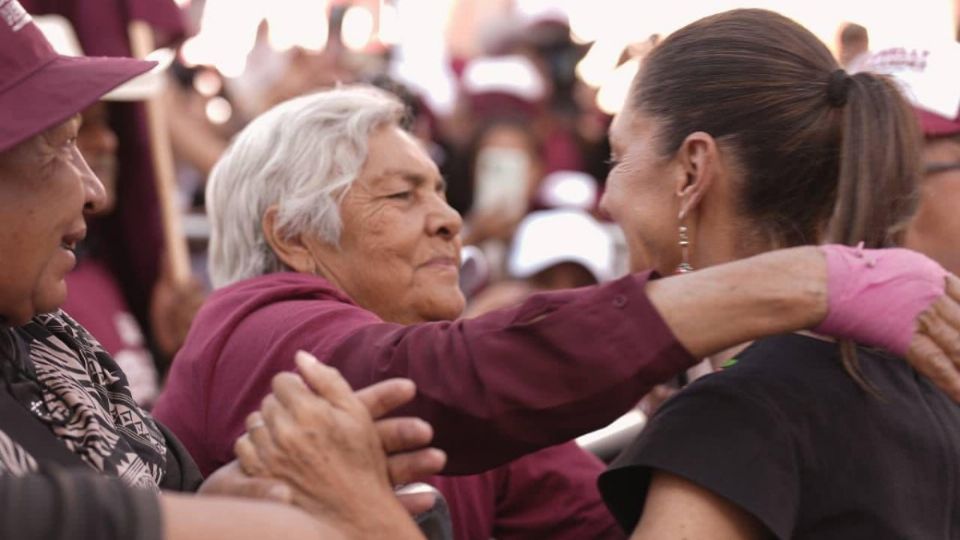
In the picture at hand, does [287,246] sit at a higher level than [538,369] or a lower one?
lower

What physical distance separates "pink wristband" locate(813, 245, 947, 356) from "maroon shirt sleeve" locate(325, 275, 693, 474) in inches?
8.1

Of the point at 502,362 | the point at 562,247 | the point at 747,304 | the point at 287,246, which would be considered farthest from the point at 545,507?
the point at 562,247

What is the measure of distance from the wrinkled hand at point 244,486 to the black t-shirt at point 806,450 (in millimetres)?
492

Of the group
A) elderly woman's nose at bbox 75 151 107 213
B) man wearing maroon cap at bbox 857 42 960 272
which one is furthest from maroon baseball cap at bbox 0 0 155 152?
man wearing maroon cap at bbox 857 42 960 272

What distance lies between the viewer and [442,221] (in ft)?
10.4

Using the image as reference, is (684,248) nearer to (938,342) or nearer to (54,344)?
(938,342)

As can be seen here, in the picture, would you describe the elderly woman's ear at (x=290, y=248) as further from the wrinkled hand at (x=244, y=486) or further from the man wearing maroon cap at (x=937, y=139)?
the man wearing maroon cap at (x=937, y=139)

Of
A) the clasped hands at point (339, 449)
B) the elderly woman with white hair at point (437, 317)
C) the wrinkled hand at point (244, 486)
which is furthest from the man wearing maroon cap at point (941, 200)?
the wrinkled hand at point (244, 486)

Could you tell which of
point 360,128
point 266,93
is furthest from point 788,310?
point 266,93

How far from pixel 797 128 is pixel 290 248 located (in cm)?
115

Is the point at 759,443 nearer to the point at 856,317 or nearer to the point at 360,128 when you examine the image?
the point at 856,317

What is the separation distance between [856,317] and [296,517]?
0.79 metres

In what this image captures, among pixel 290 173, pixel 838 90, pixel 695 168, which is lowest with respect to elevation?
pixel 290 173

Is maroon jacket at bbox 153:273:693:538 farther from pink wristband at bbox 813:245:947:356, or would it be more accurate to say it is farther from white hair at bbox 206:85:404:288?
white hair at bbox 206:85:404:288
